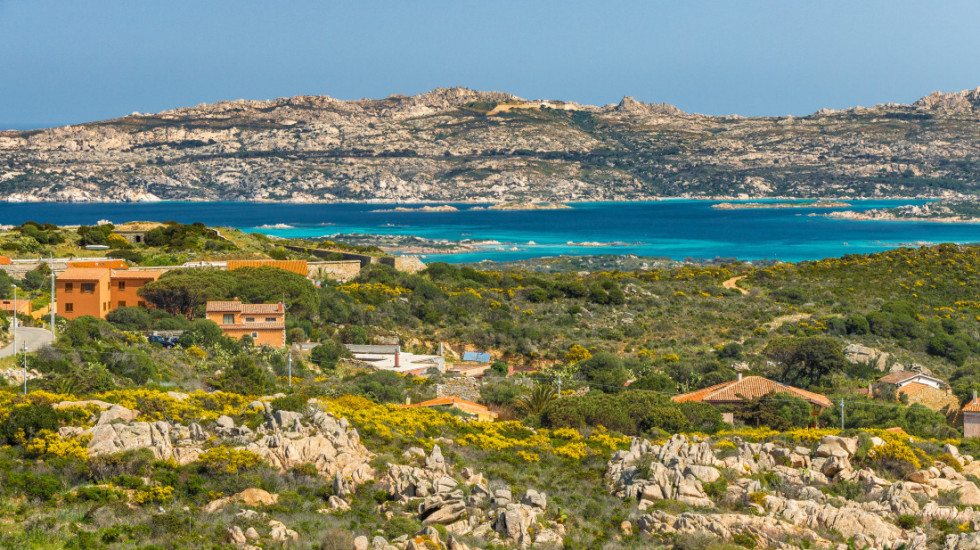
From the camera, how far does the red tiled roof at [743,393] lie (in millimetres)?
23594

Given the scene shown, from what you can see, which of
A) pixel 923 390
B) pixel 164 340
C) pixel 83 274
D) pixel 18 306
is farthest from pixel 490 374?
pixel 18 306

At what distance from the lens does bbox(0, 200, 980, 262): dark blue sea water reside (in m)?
101

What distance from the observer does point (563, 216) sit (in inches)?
6516

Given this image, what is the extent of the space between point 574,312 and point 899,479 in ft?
81.8

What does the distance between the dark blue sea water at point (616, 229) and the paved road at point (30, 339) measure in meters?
62.3

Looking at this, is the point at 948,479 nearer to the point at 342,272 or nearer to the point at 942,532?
the point at 942,532

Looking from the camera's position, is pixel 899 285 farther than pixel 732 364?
Yes

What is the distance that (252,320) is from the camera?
98.8ft

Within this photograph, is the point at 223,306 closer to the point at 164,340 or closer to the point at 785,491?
the point at 164,340

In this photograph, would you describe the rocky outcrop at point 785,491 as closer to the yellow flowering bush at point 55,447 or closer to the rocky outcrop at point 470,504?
the rocky outcrop at point 470,504

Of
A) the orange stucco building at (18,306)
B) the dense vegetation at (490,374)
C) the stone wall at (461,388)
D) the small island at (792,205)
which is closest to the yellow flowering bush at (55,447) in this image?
the dense vegetation at (490,374)

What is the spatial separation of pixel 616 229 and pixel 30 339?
116402 mm

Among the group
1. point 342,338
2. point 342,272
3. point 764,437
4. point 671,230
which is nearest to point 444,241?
point 671,230

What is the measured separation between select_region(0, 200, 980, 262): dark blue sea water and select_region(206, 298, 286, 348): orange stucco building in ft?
185
